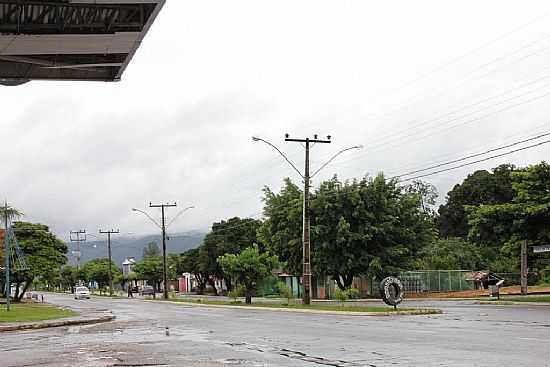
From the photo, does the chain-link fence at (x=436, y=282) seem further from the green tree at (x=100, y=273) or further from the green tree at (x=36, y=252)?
the green tree at (x=100, y=273)

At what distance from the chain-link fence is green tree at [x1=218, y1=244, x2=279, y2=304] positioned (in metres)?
16.4

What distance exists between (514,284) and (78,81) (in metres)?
58.2

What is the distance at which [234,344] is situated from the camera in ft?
59.8

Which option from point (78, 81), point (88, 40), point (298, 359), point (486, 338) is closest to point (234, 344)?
point (298, 359)

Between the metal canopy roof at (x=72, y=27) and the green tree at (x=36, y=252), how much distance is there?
179ft

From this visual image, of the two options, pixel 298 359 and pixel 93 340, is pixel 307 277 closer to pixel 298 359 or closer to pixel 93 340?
pixel 93 340

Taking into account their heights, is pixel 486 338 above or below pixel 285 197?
below

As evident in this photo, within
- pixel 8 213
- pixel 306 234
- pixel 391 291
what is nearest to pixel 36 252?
pixel 8 213

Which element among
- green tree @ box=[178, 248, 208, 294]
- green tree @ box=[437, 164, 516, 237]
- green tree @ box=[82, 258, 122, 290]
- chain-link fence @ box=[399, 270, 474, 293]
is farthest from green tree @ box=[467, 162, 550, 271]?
green tree @ box=[82, 258, 122, 290]

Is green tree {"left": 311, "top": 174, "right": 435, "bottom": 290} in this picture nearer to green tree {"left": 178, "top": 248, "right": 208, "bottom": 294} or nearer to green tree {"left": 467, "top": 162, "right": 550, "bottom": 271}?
green tree {"left": 467, "top": 162, "right": 550, "bottom": 271}

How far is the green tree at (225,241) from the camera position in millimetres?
94000

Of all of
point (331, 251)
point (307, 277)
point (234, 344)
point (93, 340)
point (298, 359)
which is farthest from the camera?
point (331, 251)

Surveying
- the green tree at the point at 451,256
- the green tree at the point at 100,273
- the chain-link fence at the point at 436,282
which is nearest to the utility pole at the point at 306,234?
the chain-link fence at the point at 436,282

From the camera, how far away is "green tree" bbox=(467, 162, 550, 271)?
137 ft
